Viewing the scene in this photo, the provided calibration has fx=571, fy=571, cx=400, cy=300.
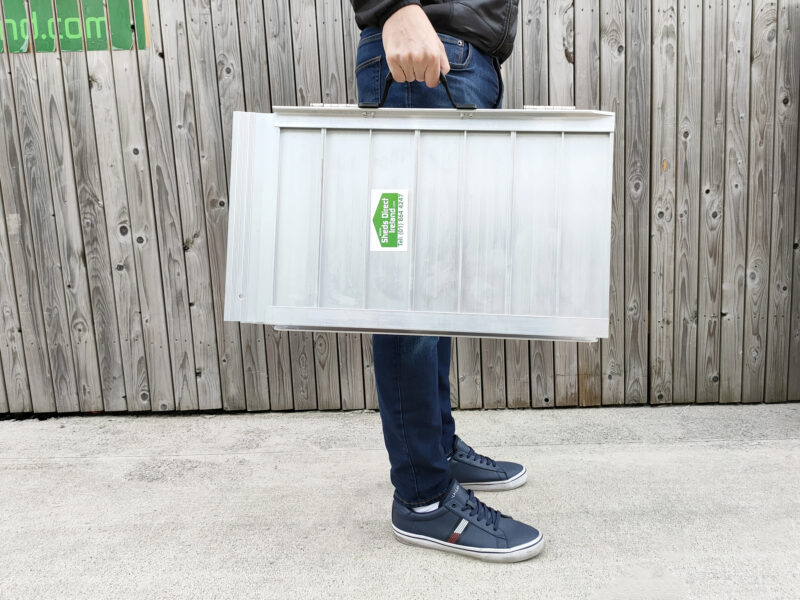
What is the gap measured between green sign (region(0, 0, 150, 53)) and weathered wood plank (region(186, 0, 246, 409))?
21 centimetres

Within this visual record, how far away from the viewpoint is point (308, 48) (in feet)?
7.27

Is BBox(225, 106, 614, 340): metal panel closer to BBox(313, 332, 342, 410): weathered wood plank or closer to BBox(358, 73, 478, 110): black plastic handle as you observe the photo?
BBox(358, 73, 478, 110): black plastic handle

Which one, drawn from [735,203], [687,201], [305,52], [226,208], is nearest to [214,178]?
[226,208]

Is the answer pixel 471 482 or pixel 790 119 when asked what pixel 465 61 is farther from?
pixel 790 119

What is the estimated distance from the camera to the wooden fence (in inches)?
87.4

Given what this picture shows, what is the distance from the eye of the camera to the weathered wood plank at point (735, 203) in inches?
87.7

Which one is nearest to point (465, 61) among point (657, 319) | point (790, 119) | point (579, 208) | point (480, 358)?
point (579, 208)

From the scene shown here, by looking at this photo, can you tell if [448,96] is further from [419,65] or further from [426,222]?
[426,222]

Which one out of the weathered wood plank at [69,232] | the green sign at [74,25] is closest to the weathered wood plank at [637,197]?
the green sign at [74,25]

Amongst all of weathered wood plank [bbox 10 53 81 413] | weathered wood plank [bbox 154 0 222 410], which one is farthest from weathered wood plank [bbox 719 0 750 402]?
weathered wood plank [bbox 10 53 81 413]

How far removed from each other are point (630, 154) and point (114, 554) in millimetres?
2207

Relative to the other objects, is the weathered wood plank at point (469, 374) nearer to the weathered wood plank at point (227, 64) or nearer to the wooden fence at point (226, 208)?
the wooden fence at point (226, 208)

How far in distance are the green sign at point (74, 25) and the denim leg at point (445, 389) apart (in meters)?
1.69

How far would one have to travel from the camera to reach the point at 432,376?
4.43ft
